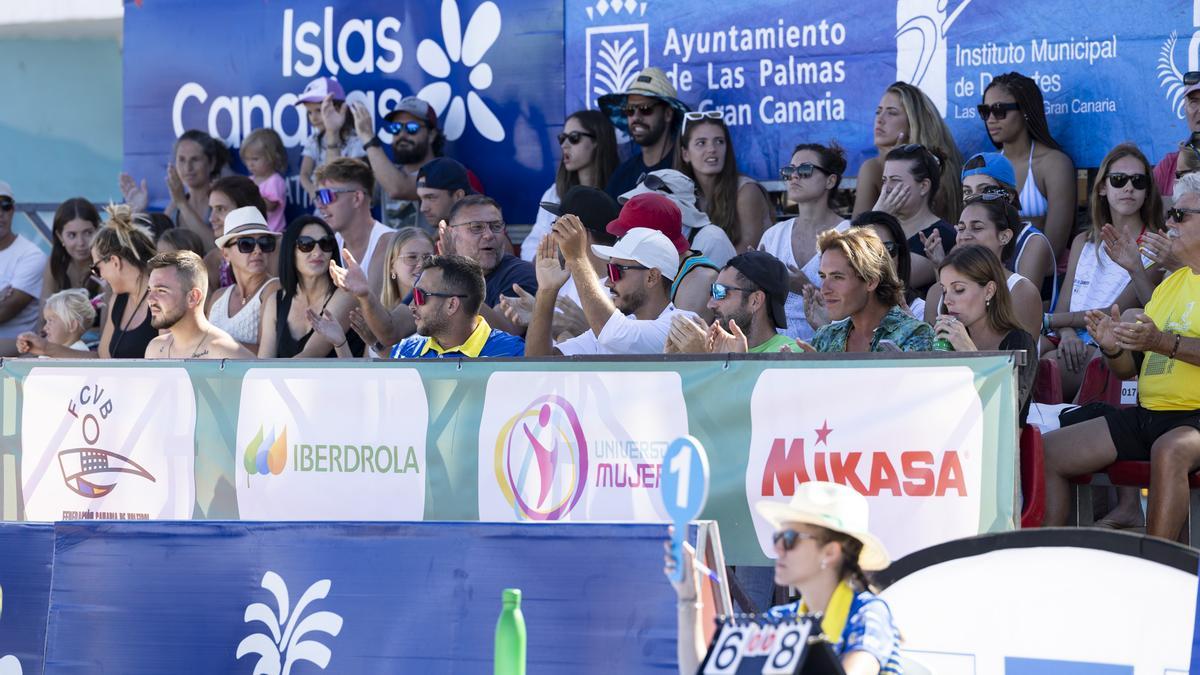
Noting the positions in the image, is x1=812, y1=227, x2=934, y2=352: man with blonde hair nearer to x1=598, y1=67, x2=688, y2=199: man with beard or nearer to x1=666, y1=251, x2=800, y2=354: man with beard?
x1=666, y1=251, x2=800, y2=354: man with beard

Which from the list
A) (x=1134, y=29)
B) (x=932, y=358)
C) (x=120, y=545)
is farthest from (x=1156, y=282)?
(x=120, y=545)

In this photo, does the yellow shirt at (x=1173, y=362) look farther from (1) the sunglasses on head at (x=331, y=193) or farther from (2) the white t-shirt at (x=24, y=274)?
(2) the white t-shirt at (x=24, y=274)


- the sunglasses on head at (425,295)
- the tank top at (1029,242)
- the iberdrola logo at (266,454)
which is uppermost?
the tank top at (1029,242)

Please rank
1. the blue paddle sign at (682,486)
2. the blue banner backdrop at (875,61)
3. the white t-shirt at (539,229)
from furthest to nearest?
the white t-shirt at (539,229) < the blue banner backdrop at (875,61) < the blue paddle sign at (682,486)

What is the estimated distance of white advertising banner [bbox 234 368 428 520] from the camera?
22.5ft

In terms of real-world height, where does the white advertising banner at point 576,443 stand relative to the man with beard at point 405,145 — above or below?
below

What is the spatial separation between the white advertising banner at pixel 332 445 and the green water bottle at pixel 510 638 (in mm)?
1898

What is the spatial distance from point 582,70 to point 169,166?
3306 mm

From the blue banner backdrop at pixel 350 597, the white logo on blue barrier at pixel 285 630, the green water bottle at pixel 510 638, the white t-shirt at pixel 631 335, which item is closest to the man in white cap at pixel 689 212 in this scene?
the white t-shirt at pixel 631 335

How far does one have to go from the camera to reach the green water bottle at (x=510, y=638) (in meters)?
4.93

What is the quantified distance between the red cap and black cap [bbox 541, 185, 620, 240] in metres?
0.24

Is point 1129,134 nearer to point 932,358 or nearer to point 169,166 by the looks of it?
point 932,358

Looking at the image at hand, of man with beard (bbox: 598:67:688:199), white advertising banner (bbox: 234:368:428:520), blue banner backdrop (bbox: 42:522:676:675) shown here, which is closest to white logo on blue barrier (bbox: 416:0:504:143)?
man with beard (bbox: 598:67:688:199)

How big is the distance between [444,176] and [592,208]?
1.59 meters
